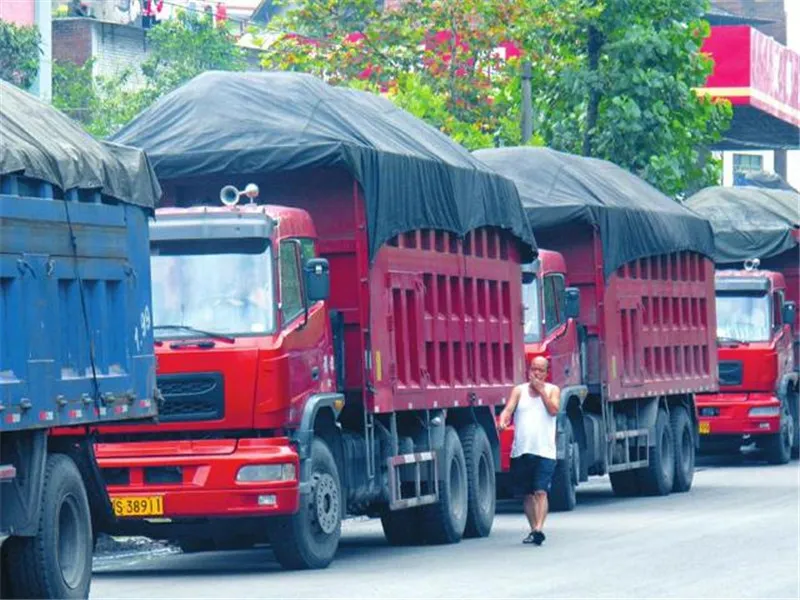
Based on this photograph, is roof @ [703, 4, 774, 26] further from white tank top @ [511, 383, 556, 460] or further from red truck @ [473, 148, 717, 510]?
white tank top @ [511, 383, 556, 460]

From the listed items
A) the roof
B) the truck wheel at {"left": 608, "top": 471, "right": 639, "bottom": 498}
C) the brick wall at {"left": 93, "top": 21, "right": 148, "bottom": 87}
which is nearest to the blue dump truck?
the truck wheel at {"left": 608, "top": 471, "right": 639, "bottom": 498}

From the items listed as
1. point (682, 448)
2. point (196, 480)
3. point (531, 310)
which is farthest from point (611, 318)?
point (196, 480)

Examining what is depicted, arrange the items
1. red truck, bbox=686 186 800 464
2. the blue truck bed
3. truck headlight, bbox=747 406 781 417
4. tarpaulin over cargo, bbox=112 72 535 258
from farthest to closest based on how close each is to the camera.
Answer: red truck, bbox=686 186 800 464
truck headlight, bbox=747 406 781 417
tarpaulin over cargo, bbox=112 72 535 258
the blue truck bed

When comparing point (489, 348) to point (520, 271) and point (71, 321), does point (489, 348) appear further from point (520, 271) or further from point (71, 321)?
point (71, 321)

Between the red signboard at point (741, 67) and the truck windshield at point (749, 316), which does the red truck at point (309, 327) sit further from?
the red signboard at point (741, 67)

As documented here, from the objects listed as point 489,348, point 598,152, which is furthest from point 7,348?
point 598,152

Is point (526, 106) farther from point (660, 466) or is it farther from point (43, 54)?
point (43, 54)

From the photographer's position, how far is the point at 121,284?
14227mm

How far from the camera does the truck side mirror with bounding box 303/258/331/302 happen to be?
1653 centimetres

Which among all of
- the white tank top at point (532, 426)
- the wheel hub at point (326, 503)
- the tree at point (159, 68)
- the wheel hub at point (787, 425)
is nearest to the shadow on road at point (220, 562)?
the wheel hub at point (326, 503)

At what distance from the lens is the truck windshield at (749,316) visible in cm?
3209

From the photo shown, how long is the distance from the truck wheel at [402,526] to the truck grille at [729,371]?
13018 mm

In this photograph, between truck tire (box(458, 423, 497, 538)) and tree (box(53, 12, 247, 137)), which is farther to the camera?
tree (box(53, 12, 247, 137))

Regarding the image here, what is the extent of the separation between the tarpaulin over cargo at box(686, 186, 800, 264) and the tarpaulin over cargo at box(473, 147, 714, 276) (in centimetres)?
701
